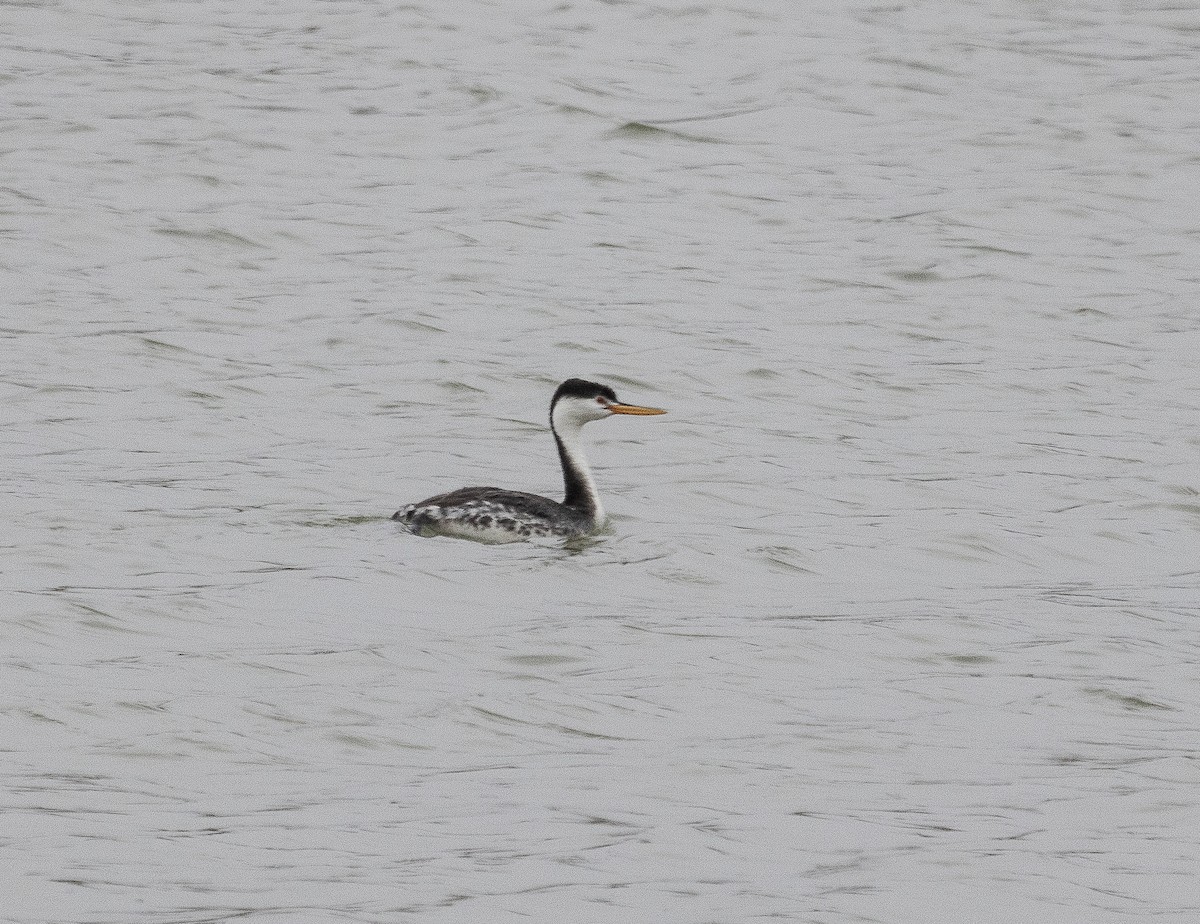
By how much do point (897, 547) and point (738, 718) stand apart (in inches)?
131

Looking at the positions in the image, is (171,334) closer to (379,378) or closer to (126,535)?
(379,378)

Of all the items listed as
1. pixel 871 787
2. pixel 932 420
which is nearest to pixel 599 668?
pixel 871 787

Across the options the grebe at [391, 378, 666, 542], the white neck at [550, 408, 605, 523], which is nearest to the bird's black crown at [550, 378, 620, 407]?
the grebe at [391, 378, 666, 542]

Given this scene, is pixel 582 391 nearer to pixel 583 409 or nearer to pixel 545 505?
pixel 583 409

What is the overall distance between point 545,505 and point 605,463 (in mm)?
2263

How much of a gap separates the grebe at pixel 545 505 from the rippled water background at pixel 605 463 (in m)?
0.18

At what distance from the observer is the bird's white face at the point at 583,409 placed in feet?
42.6

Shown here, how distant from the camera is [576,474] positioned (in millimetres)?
12812

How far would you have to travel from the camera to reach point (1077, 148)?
24.2 metres

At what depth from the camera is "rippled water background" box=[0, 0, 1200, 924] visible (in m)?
7.57

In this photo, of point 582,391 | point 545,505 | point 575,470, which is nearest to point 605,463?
point 582,391

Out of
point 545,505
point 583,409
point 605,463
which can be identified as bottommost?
point 605,463

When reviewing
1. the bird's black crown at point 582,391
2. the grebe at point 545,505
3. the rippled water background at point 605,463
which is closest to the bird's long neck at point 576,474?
the grebe at point 545,505

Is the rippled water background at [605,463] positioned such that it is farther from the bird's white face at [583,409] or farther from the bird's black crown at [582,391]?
the bird's black crown at [582,391]
